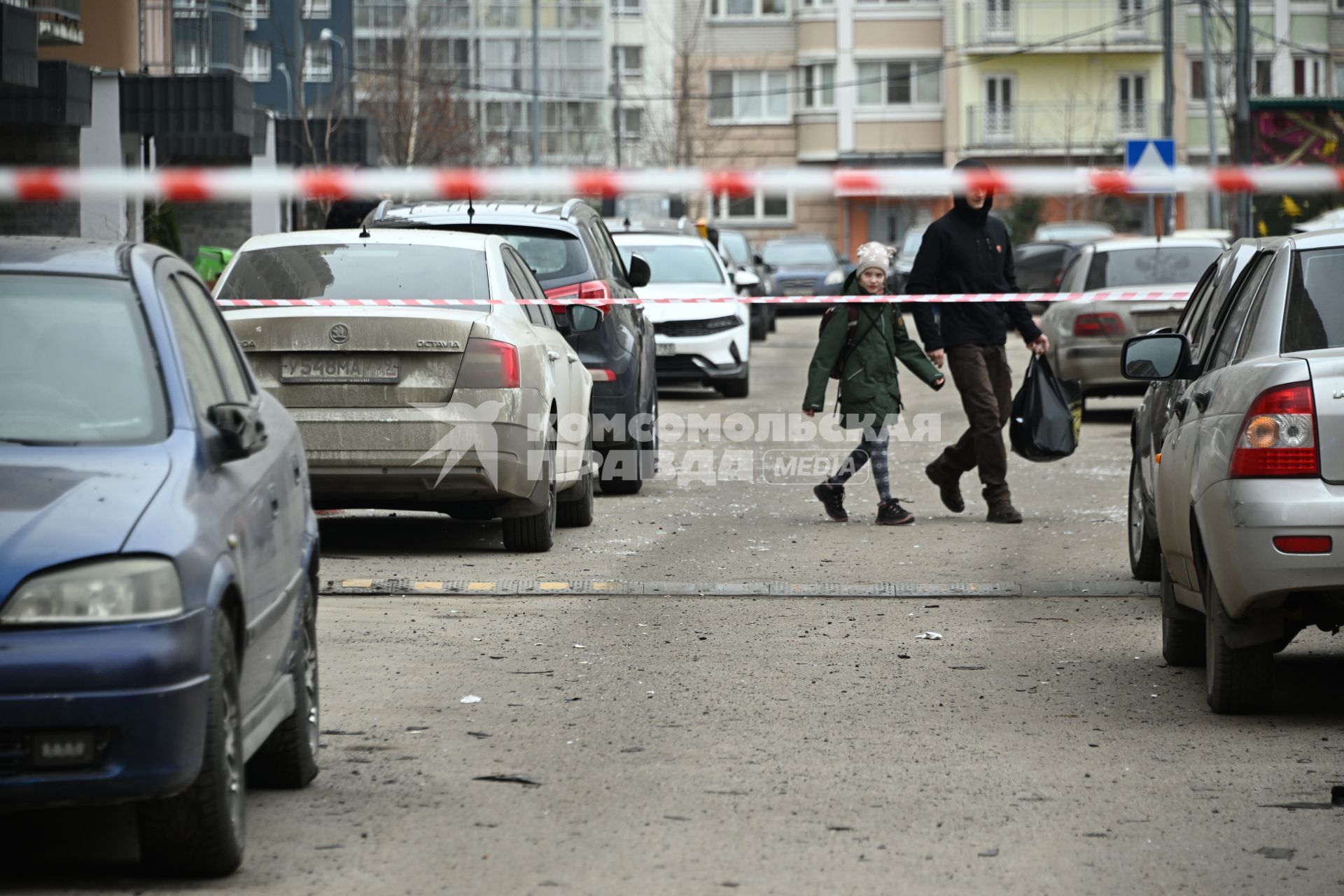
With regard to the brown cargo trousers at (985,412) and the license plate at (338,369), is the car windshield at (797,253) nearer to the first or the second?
the brown cargo trousers at (985,412)

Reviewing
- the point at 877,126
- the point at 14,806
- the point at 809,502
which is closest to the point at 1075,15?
the point at 877,126

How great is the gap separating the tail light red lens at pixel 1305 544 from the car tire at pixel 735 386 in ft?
58.7

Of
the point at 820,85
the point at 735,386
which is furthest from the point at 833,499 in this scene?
the point at 820,85

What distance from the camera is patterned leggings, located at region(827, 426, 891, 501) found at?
1327 centimetres

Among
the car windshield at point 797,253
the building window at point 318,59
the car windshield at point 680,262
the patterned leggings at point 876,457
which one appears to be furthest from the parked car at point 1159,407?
the building window at point 318,59

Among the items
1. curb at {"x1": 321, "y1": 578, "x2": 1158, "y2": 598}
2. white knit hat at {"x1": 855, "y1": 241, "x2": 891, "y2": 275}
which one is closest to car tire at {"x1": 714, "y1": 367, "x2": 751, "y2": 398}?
white knit hat at {"x1": 855, "y1": 241, "x2": 891, "y2": 275}

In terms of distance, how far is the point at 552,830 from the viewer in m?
5.88

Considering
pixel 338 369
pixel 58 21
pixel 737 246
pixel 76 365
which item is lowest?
pixel 338 369

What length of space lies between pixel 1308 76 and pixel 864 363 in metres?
64.5

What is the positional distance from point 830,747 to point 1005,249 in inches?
274

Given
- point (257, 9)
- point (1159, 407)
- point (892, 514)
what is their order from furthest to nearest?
1. point (257, 9)
2. point (892, 514)
3. point (1159, 407)

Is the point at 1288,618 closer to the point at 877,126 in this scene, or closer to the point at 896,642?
the point at 896,642

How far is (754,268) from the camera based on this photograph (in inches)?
1494

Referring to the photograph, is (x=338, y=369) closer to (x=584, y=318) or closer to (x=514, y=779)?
(x=584, y=318)
